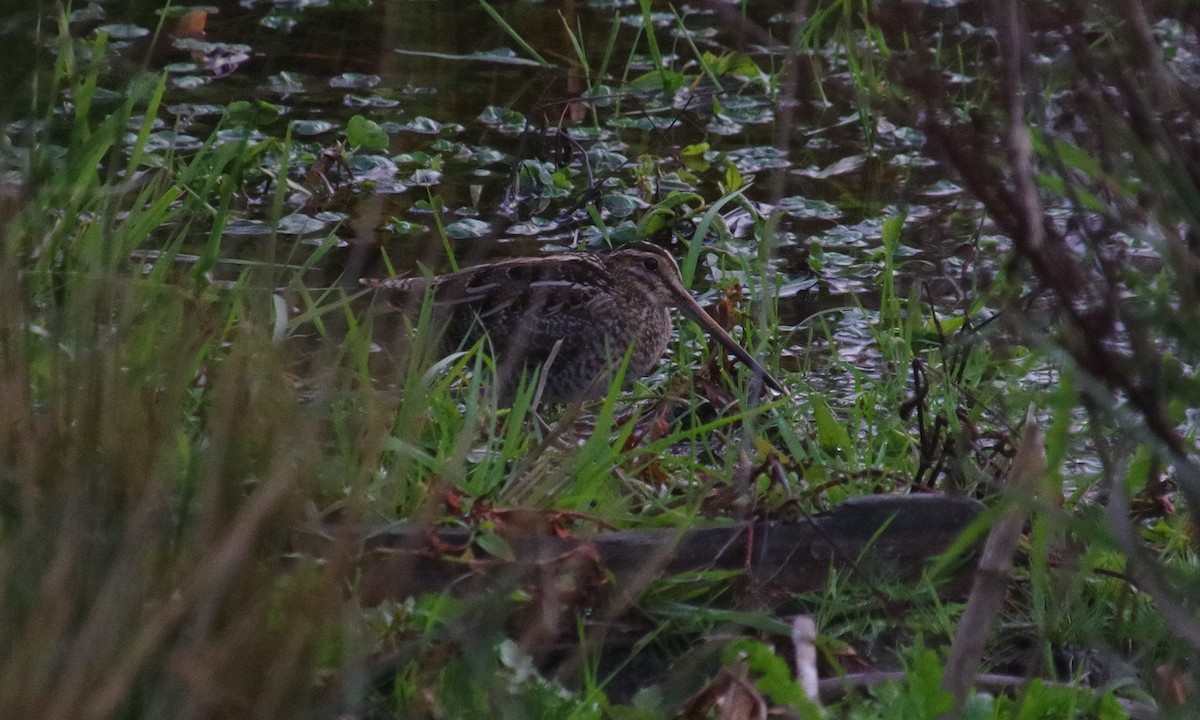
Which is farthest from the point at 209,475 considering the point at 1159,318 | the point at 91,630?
the point at 1159,318

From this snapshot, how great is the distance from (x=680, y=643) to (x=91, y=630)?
142 cm

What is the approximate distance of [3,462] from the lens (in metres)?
2.24

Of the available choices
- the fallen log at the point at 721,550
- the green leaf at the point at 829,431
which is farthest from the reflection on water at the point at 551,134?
the fallen log at the point at 721,550

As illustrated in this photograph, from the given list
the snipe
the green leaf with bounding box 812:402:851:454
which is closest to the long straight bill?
the snipe

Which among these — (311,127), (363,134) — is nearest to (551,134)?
(363,134)

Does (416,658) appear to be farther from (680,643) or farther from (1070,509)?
(1070,509)

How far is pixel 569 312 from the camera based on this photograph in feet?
15.6

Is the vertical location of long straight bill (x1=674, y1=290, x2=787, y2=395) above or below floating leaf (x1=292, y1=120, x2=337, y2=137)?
above

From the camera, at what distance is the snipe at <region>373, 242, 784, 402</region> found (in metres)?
4.49

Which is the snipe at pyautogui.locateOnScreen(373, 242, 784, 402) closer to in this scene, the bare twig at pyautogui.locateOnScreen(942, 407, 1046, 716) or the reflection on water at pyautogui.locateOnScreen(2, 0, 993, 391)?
the reflection on water at pyautogui.locateOnScreen(2, 0, 993, 391)

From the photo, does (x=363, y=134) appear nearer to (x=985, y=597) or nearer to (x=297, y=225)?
(x=297, y=225)

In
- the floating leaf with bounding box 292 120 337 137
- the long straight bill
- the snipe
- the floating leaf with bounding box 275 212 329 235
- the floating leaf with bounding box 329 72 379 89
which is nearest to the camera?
the long straight bill

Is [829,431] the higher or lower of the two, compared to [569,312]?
higher

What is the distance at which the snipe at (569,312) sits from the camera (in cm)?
449
